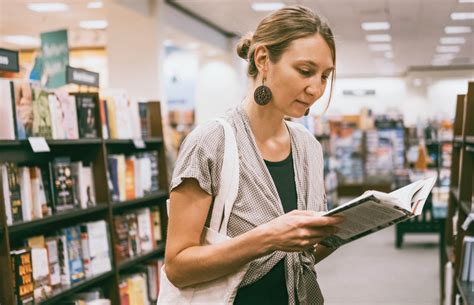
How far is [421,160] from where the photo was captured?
34.0ft

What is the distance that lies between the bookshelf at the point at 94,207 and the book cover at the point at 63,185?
60mm

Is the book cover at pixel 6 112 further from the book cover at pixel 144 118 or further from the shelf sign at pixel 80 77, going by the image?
the book cover at pixel 144 118

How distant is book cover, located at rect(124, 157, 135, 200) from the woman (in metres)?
3.21

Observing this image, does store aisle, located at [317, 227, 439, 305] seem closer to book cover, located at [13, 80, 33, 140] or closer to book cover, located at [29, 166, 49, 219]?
book cover, located at [29, 166, 49, 219]

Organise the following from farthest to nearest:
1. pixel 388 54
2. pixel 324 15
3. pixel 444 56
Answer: pixel 444 56, pixel 388 54, pixel 324 15

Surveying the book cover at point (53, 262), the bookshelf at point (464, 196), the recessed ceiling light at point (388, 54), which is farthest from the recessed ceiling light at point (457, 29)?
the book cover at point (53, 262)

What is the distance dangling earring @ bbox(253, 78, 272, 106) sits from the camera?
1.70 metres

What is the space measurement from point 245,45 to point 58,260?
245 cm

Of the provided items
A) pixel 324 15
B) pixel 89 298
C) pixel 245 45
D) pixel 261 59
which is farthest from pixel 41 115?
pixel 324 15

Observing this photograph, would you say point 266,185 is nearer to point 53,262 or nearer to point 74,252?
point 53,262

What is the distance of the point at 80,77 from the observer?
447cm

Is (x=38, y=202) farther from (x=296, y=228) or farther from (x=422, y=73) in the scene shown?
(x=422, y=73)

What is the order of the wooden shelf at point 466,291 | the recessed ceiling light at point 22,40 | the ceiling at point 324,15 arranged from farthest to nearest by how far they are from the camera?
the recessed ceiling light at point 22,40, the ceiling at point 324,15, the wooden shelf at point 466,291

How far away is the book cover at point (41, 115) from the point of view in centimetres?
369
